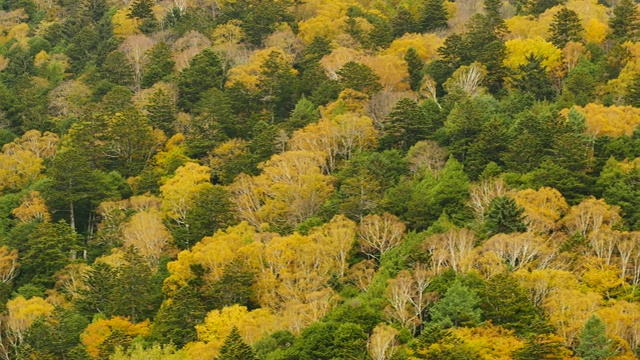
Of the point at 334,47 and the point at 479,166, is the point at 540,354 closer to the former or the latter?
the point at 479,166

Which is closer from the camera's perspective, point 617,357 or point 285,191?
point 617,357

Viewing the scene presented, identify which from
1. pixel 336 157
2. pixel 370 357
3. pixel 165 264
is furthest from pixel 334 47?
pixel 370 357

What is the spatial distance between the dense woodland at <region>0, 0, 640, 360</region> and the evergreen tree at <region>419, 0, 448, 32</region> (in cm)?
21

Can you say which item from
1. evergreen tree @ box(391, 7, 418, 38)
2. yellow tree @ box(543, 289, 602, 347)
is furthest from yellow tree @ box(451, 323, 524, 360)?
evergreen tree @ box(391, 7, 418, 38)

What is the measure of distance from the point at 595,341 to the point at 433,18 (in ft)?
176

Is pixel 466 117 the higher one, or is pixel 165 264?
pixel 466 117

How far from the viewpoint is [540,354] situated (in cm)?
4288

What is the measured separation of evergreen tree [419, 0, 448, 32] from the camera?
91.8 m

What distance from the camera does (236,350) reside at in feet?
148

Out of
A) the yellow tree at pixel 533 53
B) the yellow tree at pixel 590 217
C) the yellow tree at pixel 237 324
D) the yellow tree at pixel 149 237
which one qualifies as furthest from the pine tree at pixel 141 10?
the yellow tree at pixel 590 217

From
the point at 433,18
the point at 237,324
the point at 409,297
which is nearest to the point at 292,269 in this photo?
the point at 237,324

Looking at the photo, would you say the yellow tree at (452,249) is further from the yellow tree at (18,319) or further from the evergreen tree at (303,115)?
the yellow tree at (18,319)

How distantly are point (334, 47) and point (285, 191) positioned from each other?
27139 mm

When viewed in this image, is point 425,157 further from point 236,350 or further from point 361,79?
point 236,350
